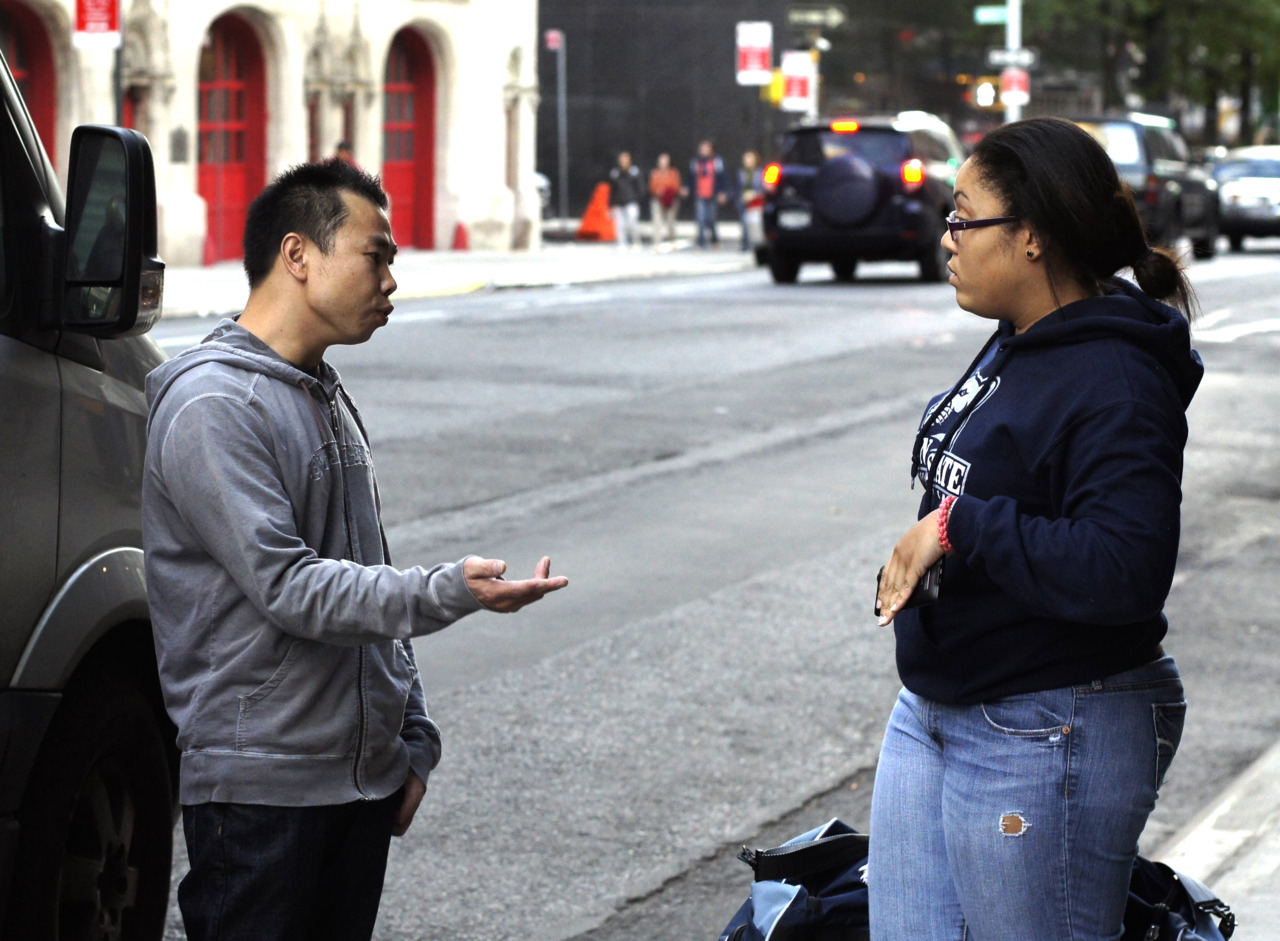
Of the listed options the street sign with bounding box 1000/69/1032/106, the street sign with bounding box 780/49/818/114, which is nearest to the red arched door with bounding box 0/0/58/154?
the street sign with bounding box 780/49/818/114

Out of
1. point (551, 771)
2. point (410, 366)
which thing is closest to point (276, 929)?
point (551, 771)

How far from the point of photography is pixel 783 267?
24.5 m

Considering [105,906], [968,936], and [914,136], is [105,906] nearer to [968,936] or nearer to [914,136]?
[968,936]

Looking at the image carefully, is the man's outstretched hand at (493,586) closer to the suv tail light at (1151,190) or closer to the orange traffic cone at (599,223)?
the suv tail light at (1151,190)

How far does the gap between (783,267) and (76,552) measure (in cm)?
2160

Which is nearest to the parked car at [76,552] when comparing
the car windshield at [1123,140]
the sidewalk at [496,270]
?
the sidewalk at [496,270]

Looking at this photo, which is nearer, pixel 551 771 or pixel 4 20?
pixel 551 771

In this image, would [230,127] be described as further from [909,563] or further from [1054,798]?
[1054,798]

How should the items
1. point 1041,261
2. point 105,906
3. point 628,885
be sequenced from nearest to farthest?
point 1041,261 < point 105,906 < point 628,885

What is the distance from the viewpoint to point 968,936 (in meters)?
2.84

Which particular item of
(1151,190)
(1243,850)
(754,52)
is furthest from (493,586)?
(754,52)

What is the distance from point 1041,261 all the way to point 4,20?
81.0 feet

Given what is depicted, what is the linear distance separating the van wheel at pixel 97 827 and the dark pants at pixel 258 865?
0.35m

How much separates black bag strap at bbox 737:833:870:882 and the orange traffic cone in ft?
119
